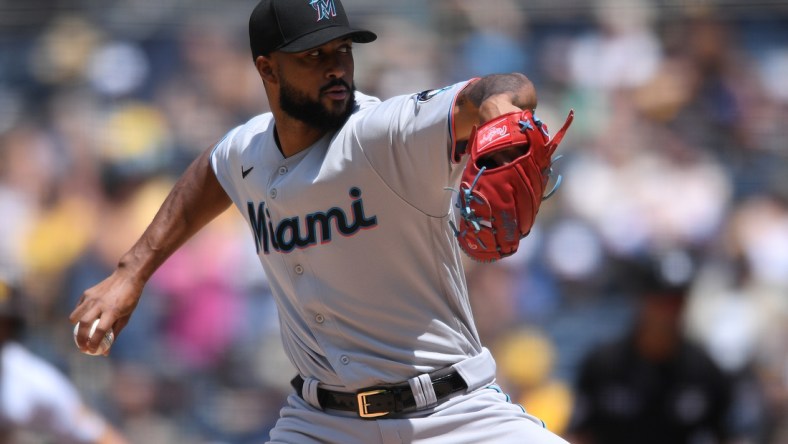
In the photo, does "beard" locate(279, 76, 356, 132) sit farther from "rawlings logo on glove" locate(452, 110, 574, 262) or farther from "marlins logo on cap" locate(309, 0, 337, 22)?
"rawlings logo on glove" locate(452, 110, 574, 262)

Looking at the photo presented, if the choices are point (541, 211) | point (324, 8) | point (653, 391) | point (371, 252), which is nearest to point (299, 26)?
point (324, 8)

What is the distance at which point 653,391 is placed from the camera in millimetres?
5270

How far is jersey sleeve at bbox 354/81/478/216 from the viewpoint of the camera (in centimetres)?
279

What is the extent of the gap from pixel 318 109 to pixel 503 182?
828mm

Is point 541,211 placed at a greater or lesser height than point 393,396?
lesser

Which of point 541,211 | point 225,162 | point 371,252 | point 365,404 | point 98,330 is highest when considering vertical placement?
point 225,162

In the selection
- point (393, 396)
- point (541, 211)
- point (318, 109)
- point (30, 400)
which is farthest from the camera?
point (541, 211)

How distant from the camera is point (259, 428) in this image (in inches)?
238

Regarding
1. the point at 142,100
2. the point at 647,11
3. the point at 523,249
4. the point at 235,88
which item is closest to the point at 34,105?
the point at 142,100

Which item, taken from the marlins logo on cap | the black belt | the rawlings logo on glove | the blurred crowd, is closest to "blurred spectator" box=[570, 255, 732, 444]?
the blurred crowd

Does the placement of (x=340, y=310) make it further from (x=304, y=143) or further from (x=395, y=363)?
(x=304, y=143)

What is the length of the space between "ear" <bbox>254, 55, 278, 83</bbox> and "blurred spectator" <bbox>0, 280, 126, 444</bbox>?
2.24 m

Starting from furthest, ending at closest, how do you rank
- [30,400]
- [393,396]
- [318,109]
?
1. [30,400]
2. [318,109]
3. [393,396]

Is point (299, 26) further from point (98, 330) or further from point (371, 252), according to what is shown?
point (98, 330)
